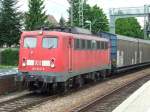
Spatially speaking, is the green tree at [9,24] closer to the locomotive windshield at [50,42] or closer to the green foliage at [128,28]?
the locomotive windshield at [50,42]

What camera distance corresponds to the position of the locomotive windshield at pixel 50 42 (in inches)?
763

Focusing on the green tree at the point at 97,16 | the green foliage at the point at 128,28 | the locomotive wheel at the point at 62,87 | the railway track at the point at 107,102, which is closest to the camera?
the railway track at the point at 107,102

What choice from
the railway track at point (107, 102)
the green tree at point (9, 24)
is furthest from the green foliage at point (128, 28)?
the railway track at point (107, 102)

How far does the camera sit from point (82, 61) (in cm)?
2209

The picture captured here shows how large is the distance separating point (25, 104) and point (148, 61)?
34.2 meters

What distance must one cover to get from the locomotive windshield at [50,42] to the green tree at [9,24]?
146ft

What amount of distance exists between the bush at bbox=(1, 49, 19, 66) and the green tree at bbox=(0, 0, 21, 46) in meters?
8.27

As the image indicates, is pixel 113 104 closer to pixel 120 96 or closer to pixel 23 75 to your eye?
pixel 120 96

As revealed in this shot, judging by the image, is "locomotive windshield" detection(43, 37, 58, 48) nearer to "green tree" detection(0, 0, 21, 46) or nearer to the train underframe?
the train underframe

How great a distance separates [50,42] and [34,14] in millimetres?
48856

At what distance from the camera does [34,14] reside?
6781 centimetres

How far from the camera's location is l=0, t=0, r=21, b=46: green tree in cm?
6375

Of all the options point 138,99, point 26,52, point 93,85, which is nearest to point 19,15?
point 93,85

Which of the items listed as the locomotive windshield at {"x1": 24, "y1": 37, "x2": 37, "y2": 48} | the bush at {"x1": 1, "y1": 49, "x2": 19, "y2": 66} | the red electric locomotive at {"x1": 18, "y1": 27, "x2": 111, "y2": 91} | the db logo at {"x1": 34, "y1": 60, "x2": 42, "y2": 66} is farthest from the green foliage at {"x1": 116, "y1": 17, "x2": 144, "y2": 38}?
the db logo at {"x1": 34, "y1": 60, "x2": 42, "y2": 66}
